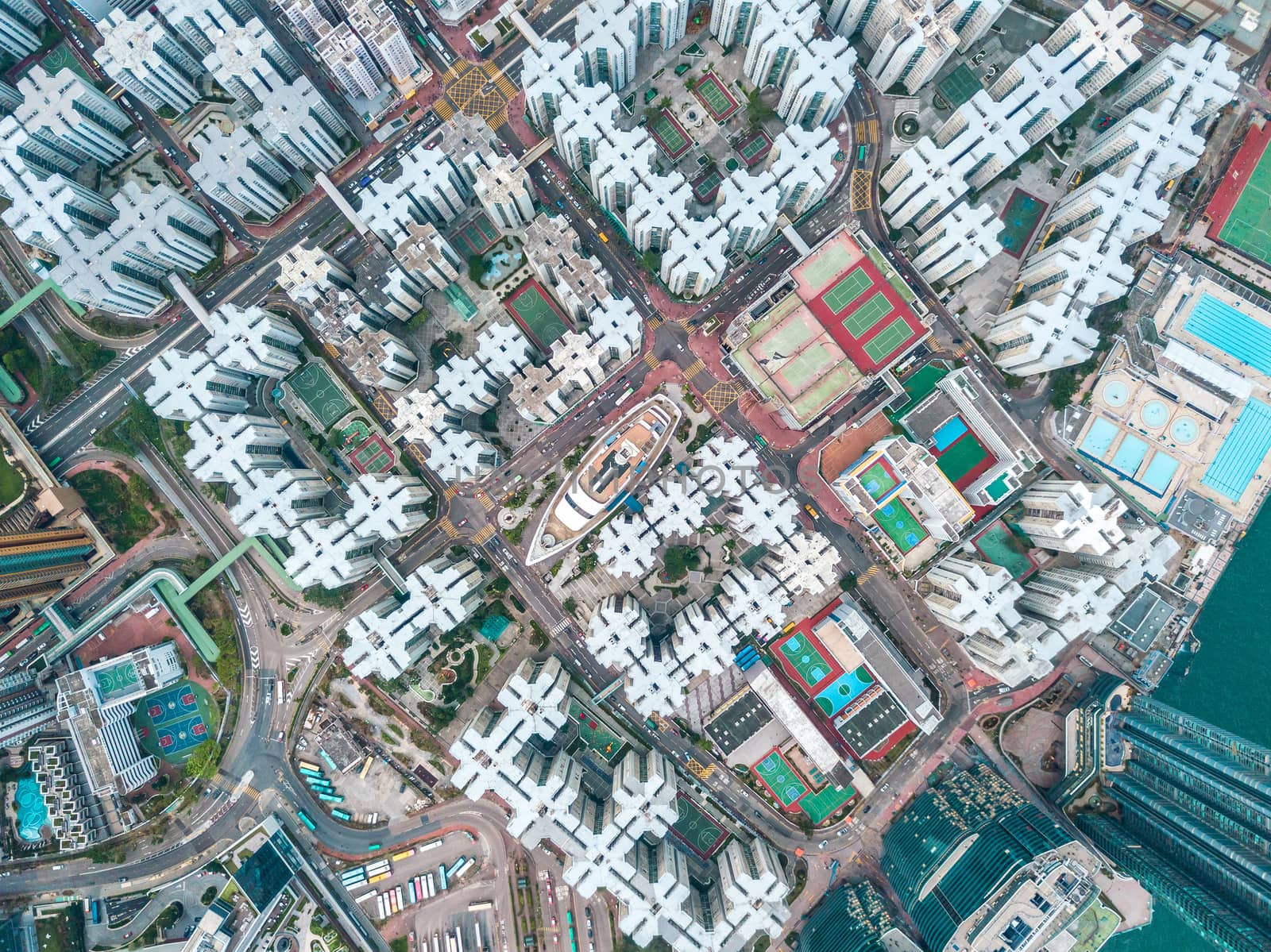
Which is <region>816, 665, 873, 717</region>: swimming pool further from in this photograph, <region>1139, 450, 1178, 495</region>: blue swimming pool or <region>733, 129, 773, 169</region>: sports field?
<region>733, 129, 773, 169</region>: sports field

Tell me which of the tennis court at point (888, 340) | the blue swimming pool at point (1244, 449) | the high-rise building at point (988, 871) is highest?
the tennis court at point (888, 340)

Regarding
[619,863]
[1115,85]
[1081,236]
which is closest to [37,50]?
[619,863]

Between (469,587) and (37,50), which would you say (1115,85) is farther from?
(37,50)

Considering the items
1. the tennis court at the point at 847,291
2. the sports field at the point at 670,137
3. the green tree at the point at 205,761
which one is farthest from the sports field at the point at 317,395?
the tennis court at the point at 847,291

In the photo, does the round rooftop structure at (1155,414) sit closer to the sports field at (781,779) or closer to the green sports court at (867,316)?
the green sports court at (867,316)

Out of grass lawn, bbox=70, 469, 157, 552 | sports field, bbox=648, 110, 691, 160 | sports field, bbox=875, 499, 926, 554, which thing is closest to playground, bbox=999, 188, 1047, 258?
sports field, bbox=875, 499, 926, 554

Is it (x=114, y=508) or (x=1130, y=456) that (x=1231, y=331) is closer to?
(x=1130, y=456)
